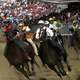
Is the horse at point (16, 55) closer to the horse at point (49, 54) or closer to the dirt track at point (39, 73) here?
the horse at point (49, 54)

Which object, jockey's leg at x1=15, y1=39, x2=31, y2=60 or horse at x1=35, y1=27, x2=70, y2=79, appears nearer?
horse at x1=35, y1=27, x2=70, y2=79

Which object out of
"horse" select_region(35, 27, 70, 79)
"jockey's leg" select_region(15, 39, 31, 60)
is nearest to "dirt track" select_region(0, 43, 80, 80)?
"horse" select_region(35, 27, 70, 79)

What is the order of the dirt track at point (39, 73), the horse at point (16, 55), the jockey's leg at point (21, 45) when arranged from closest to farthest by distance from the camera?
the horse at point (16, 55) → the jockey's leg at point (21, 45) → the dirt track at point (39, 73)

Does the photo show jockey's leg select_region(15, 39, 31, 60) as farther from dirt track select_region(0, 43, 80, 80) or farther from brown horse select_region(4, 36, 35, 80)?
dirt track select_region(0, 43, 80, 80)

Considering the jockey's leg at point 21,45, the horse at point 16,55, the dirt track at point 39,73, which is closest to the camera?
the horse at point 16,55

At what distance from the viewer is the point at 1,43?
98.9ft

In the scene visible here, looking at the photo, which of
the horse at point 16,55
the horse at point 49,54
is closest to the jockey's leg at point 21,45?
the horse at point 16,55

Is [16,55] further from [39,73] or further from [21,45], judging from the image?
[39,73]

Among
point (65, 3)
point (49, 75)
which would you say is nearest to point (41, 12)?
point (65, 3)

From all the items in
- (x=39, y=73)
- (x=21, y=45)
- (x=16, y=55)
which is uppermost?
(x=21, y=45)

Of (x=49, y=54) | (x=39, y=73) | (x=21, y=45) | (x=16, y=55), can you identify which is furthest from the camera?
(x=39, y=73)

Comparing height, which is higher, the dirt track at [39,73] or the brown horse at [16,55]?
the brown horse at [16,55]

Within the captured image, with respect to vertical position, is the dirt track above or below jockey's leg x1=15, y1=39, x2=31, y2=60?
below

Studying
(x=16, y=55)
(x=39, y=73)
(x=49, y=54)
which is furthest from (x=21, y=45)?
(x=39, y=73)
